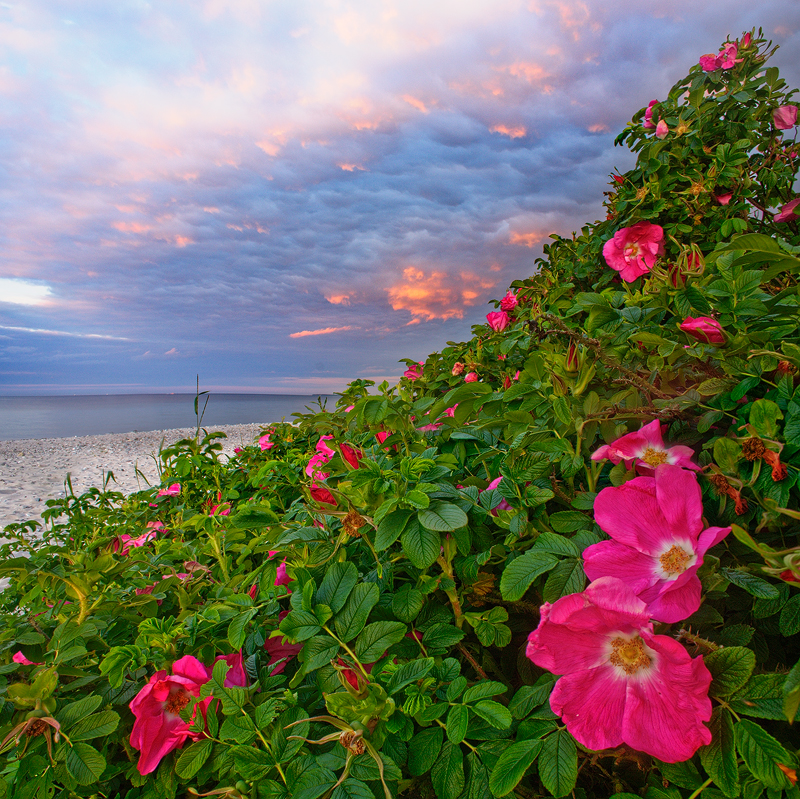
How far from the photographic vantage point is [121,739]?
2.28 ft

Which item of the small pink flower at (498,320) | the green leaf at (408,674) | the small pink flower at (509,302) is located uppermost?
the small pink flower at (509,302)

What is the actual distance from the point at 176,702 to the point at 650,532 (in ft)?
2.22

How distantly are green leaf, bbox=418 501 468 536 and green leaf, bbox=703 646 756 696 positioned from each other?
281 millimetres

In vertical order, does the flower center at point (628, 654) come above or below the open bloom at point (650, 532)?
below

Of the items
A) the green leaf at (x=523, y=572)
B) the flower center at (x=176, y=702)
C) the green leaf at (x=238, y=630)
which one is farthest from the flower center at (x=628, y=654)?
the flower center at (x=176, y=702)

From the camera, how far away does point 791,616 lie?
0.51 metres

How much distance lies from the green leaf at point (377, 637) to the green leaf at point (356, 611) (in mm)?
12

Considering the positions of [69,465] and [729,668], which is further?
[69,465]

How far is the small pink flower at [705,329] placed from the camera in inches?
28.5

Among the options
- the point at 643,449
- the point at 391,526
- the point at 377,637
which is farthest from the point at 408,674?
the point at 643,449

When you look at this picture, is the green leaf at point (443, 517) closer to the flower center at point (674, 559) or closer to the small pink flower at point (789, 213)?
the flower center at point (674, 559)

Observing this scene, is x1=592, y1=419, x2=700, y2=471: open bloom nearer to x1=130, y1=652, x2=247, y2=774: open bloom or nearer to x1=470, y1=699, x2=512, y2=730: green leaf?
x1=470, y1=699, x2=512, y2=730: green leaf

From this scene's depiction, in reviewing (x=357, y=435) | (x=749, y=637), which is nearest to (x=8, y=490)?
(x=357, y=435)

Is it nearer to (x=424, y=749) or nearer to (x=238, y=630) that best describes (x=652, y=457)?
(x=424, y=749)
